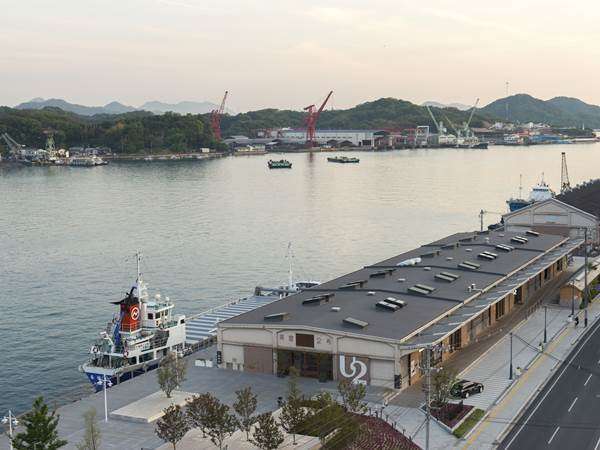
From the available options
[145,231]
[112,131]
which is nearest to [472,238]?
[145,231]

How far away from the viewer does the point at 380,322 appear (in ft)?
77.6

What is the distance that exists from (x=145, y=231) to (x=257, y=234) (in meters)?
8.92

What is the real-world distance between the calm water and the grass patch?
44.2 feet

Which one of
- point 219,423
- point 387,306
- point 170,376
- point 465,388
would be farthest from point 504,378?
point 219,423

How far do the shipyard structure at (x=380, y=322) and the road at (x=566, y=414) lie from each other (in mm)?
3173

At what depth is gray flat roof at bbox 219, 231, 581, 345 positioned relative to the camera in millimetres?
23859

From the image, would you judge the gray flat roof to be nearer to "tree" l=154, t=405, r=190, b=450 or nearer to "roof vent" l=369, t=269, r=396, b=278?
"roof vent" l=369, t=269, r=396, b=278

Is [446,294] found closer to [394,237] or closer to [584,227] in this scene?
[584,227]

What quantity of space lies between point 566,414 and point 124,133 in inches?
5697

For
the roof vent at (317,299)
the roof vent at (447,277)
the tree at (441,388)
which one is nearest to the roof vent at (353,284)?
the roof vent at (317,299)

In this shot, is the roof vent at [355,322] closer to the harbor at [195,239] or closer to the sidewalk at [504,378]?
the harbor at [195,239]

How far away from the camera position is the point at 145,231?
198 feet

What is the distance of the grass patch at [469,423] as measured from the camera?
19.2 meters

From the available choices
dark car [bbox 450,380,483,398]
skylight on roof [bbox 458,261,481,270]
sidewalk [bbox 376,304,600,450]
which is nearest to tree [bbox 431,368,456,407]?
sidewalk [bbox 376,304,600,450]
